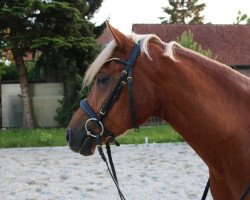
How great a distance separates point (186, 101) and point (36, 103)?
70.0ft

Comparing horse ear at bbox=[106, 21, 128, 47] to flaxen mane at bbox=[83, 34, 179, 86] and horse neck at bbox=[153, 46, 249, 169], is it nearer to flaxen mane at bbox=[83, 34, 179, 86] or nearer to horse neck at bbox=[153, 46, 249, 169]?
flaxen mane at bbox=[83, 34, 179, 86]

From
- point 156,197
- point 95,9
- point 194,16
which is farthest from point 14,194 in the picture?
point 194,16

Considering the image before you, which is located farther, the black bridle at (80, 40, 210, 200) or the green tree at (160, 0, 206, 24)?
the green tree at (160, 0, 206, 24)

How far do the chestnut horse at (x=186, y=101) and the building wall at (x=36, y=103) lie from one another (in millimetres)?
20753

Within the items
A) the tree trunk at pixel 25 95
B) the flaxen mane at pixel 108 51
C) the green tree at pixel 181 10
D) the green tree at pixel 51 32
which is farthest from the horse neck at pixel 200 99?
the green tree at pixel 181 10

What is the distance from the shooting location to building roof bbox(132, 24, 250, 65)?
2538cm

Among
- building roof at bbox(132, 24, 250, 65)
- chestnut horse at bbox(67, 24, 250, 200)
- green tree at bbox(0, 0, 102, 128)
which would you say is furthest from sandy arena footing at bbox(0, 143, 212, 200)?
building roof at bbox(132, 24, 250, 65)

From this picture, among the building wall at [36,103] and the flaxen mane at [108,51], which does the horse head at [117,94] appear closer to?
the flaxen mane at [108,51]

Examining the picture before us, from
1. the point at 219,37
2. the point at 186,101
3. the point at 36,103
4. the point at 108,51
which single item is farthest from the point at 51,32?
the point at 186,101

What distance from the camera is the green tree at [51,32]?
18531 mm

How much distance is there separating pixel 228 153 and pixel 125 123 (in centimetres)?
52

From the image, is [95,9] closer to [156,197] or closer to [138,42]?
[156,197]

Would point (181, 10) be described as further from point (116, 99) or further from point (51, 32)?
point (116, 99)

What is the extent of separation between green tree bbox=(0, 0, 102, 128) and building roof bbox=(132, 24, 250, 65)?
6.61 m
